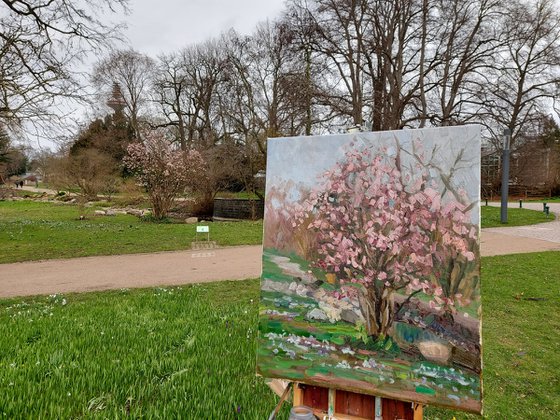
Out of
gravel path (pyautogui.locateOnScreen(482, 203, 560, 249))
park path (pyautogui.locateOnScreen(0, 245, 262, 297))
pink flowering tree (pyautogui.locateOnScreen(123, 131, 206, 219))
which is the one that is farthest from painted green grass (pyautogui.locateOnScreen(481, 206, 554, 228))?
pink flowering tree (pyautogui.locateOnScreen(123, 131, 206, 219))

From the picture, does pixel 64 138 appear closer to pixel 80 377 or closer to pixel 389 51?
pixel 80 377

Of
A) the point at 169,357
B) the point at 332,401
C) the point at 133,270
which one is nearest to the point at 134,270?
the point at 133,270

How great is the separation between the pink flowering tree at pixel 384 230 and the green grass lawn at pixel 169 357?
115 cm

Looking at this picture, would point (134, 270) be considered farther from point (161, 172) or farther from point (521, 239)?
point (521, 239)

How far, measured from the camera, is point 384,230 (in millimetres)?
1880

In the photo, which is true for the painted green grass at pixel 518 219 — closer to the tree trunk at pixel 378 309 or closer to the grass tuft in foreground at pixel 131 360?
the grass tuft in foreground at pixel 131 360

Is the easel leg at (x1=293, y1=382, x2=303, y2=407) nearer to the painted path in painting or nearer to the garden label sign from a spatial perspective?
the garden label sign

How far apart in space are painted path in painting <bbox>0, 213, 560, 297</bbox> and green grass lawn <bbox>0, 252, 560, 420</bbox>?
32.5 inches

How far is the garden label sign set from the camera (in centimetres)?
169

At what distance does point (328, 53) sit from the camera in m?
15.6

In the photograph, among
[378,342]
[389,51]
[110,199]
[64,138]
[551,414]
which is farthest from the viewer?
[110,199]

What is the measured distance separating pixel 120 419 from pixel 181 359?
0.97 m

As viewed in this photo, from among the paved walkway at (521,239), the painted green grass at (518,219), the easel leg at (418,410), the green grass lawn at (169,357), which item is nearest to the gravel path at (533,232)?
the paved walkway at (521,239)

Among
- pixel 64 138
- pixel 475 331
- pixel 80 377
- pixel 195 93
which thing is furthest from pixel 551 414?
pixel 195 93
